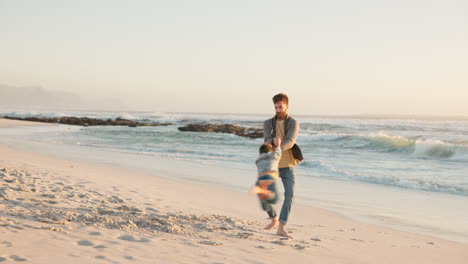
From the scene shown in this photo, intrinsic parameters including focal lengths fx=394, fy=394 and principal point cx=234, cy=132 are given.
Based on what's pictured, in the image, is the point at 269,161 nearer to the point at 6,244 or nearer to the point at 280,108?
the point at 280,108

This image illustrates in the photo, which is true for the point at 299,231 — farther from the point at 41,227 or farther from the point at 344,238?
the point at 41,227

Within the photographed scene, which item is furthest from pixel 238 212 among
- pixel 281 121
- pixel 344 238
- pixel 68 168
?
pixel 68 168

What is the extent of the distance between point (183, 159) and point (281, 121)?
36.8 feet

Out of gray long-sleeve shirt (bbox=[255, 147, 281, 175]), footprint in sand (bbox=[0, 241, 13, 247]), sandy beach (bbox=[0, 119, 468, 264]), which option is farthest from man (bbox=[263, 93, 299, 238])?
footprint in sand (bbox=[0, 241, 13, 247])

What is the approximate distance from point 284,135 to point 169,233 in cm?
188

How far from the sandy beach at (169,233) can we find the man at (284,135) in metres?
0.54

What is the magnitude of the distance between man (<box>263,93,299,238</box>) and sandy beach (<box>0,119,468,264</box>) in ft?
1.76

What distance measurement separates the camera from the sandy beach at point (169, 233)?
13.1 feet

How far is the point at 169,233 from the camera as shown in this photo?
4871 mm

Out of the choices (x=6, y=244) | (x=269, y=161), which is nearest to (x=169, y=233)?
(x=269, y=161)

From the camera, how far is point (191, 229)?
203 inches

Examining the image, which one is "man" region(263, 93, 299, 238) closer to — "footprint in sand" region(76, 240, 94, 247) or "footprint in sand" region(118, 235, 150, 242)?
"footprint in sand" region(118, 235, 150, 242)

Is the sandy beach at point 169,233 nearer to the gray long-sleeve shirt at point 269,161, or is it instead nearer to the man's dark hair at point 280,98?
the gray long-sleeve shirt at point 269,161

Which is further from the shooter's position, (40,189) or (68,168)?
(68,168)
